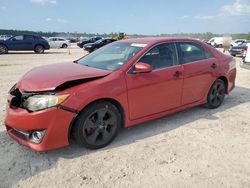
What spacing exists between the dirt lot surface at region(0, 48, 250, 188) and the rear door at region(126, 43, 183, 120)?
442 millimetres

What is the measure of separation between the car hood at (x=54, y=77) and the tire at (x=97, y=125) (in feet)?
1.45

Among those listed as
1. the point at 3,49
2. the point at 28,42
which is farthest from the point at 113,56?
the point at 28,42

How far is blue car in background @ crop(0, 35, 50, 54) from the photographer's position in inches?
754

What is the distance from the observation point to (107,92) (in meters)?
3.45

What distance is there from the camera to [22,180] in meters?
2.86

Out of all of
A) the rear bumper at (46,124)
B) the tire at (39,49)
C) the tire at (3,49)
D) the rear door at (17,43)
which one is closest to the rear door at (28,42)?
the rear door at (17,43)

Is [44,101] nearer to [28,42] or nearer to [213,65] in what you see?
[213,65]

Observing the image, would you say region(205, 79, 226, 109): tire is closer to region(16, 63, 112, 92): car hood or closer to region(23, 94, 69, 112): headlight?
region(16, 63, 112, 92): car hood

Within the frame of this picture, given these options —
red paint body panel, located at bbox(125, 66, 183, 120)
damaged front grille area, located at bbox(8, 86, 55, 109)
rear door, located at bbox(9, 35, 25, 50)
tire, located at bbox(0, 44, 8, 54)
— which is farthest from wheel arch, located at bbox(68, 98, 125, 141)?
rear door, located at bbox(9, 35, 25, 50)

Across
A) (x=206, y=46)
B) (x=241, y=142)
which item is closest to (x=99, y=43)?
(x=206, y=46)

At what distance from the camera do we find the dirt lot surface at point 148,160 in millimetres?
2861

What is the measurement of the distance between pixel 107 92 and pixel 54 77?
2.52 feet

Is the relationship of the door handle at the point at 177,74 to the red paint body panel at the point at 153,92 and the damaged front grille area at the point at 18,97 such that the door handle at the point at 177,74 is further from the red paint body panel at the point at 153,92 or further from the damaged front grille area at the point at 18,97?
the damaged front grille area at the point at 18,97

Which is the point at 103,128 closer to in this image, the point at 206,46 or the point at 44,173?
the point at 44,173
